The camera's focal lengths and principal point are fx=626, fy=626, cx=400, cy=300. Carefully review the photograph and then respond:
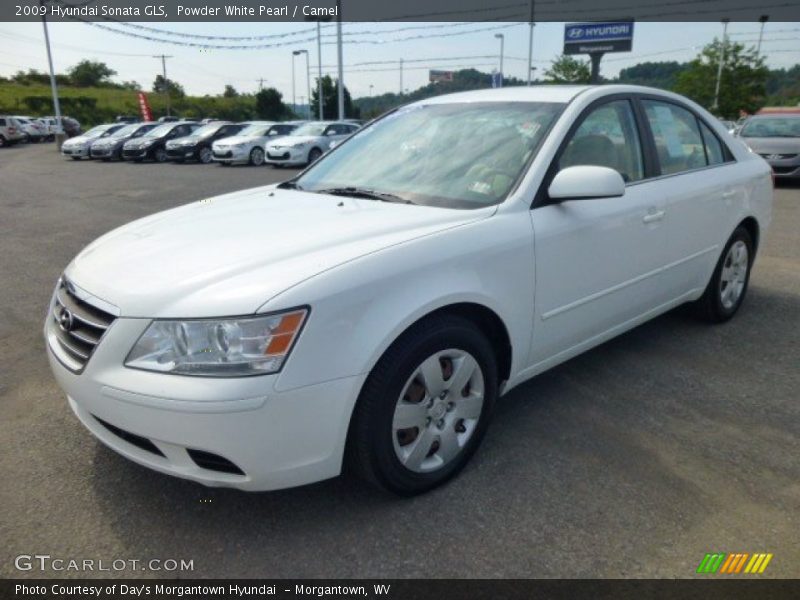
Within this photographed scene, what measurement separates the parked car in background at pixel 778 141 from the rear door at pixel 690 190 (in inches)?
385

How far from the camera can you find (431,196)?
2.90 m

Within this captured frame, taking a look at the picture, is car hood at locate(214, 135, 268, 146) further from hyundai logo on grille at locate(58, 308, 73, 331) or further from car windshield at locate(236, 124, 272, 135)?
hyundai logo on grille at locate(58, 308, 73, 331)

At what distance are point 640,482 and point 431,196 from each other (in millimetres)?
1534

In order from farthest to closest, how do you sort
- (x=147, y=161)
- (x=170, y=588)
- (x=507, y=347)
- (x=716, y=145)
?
(x=147, y=161) < (x=716, y=145) < (x=507, y=347) < (x=170, y=588)

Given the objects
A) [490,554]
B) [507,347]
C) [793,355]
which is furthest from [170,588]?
[793,355]

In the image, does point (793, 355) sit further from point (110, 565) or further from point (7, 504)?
point (7, 504)

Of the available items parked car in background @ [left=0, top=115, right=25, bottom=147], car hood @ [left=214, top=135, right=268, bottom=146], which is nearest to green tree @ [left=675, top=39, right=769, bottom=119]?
car hood @ [left=214, top=135, right=268, bottom=146]

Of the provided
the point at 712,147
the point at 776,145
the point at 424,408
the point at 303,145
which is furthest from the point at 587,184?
the point at 303,145

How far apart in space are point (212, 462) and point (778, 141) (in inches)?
562

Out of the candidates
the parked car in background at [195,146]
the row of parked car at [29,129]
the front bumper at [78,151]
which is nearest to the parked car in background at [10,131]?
the row of parked car at [29,129]

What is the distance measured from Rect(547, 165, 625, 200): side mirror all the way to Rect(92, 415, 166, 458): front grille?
75.8 inches

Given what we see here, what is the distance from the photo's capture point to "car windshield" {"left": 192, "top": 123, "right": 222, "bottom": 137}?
2236 cm

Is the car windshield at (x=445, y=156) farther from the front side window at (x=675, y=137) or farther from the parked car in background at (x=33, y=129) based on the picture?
the parked car in background at (x=33, y=129)

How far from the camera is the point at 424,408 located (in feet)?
8.02
